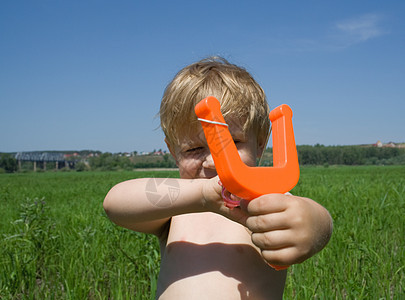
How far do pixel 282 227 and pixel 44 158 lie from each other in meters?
93.7

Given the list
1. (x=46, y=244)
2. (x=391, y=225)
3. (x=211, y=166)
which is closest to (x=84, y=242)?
(x=46, y=244)

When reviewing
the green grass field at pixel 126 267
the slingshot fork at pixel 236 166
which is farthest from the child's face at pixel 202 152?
the green grass field at pixel 126 267

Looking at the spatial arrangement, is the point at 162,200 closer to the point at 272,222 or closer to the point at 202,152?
the point at 202,152

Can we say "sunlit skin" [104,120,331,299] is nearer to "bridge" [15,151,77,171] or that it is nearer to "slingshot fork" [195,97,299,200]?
"slingshot fork" [195,97,299,200]

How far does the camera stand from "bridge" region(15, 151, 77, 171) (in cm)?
8116

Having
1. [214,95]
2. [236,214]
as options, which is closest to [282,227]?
[236,214]

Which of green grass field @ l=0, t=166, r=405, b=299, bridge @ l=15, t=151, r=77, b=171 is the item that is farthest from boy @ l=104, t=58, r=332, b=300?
bridge @ l=15, t=151, r=77, b=171

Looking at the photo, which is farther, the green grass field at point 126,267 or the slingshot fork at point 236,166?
the green grass field at point 126,267

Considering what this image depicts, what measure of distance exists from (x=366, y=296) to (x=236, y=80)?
1.33 meters

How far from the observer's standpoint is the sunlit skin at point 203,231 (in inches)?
37.1

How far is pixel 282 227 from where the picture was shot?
75 cm

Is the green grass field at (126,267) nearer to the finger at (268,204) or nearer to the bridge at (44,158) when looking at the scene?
the finger at (268,204)

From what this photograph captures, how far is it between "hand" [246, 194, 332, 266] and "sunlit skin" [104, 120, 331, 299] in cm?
4

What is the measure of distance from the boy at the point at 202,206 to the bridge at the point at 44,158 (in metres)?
87.3
